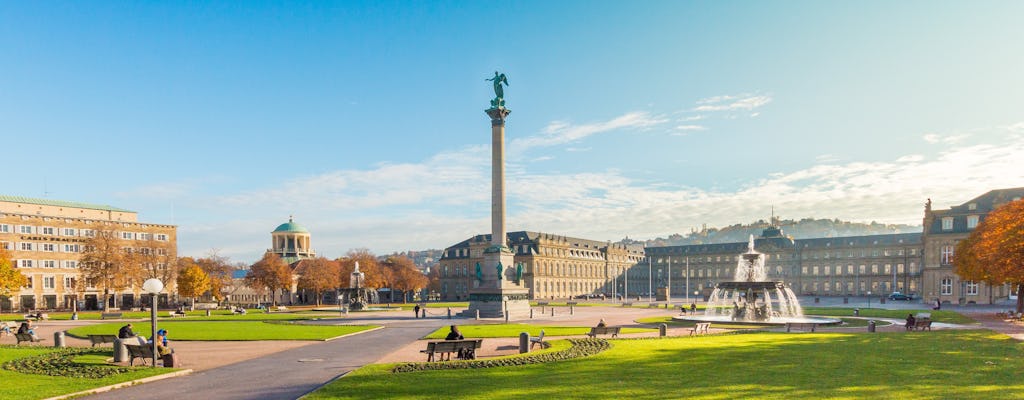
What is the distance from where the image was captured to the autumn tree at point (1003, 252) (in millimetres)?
54594

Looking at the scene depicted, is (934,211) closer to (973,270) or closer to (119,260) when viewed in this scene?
(973,270)

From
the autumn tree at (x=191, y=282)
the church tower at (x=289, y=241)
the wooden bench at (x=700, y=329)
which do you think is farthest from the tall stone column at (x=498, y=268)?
the church tower at (x=289, y=241)

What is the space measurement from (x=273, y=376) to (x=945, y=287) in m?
110

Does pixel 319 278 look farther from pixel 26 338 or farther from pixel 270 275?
pixel 26 338

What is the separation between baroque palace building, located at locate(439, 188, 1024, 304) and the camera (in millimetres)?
148625

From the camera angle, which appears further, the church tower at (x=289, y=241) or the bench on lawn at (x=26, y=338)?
the church tower at (x=289, y=241)

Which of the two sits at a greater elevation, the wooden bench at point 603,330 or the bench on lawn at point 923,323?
the wooden bench at point 603,330

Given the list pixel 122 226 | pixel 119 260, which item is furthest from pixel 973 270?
pixel 122 226

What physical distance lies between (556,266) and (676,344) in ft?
413

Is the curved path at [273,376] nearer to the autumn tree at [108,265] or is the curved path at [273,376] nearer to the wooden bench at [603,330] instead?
the wooden bench at [603,330]

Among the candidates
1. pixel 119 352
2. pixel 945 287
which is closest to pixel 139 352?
pixel 119 352

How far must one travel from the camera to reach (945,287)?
105m

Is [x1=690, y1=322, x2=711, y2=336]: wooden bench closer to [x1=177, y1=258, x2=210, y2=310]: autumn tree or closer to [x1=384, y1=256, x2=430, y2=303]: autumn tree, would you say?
[x1=177, y1=258, x2=210, y2=310]: autumn tree

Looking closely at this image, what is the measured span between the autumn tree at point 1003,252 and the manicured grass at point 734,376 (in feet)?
101
